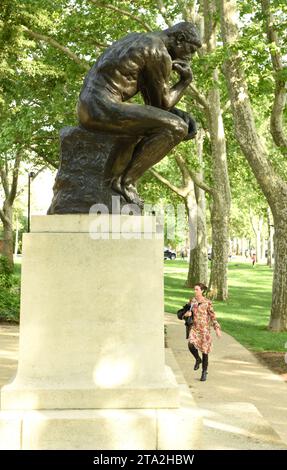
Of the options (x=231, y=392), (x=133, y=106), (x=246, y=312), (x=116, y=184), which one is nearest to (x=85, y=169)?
(x=116, y=184)

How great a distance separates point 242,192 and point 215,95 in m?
29.4

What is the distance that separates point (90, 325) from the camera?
5.30m

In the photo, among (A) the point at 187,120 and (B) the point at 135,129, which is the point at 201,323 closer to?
(A) the point at 187,120

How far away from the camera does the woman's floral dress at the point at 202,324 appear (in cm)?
1015

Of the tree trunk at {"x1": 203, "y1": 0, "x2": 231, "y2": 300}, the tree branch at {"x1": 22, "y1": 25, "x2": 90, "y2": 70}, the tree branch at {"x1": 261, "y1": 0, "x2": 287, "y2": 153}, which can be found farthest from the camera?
the tree trunk at {"x1": 203, "y1": 0, "x2": 231, "y2": 300}

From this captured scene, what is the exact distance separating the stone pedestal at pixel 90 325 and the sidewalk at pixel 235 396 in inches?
36.1

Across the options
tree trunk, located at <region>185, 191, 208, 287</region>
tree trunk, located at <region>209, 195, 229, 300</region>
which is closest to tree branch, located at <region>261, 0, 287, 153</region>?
tree trunk, located at <region>209, 195, 229, 300</region>

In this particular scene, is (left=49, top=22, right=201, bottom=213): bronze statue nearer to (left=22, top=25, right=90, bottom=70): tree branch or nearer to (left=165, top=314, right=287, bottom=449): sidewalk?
(left=165, top=314, right=287, bottom=449): sidewalk

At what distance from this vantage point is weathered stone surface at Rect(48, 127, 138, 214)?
575cm

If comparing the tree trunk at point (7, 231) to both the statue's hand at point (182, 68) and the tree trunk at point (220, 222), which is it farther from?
the statue's hand at point (182, 68)

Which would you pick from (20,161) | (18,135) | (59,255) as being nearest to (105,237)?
(59,255)

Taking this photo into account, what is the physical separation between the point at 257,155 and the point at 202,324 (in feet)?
21.5

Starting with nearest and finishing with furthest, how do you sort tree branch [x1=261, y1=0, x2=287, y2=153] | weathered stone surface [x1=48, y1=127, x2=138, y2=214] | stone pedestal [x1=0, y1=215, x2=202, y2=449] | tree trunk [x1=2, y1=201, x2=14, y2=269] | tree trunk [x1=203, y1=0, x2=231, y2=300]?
1. stone pedestal [x1=0, y1=215, x2=202, y2=449]
2. weathered stone surface [x1=48, y1=127, x2=138, y2=214]
3. tree branch [x1=261, y1=0, x2=287, y2=153]
4. tree trunk [x1=203, y1=0, x2=231, y2=300]
5. tree trunk [x1=2, y1=201, x2=14, y2=269]

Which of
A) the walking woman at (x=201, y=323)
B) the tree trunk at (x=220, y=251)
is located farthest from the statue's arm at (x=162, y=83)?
the tree trunk at (x=220, y=251)
